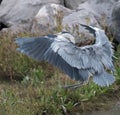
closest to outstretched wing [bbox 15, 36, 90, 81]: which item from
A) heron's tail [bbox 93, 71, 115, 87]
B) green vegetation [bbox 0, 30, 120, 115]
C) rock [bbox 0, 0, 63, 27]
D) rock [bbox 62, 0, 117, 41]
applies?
heron's tail [bbox 93, 71, 115, 87]

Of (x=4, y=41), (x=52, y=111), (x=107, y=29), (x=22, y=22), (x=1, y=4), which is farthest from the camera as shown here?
(x=1, y=4)

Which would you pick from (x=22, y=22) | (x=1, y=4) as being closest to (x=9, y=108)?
(x=22, y=22)

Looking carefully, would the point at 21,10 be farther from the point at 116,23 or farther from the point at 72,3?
the point at 116,23

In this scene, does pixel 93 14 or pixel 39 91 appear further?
pixel 93 14

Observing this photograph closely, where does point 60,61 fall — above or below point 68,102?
above

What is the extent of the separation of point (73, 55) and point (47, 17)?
3.02m

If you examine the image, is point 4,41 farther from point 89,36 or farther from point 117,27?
point 117,27

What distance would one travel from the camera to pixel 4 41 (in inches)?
292

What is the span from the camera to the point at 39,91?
598 centimetres

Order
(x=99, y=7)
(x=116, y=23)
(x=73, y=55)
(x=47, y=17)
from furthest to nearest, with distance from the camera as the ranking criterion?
(x=99, y=7), (x=47, y=17), (x=116, y=23), (x=73, y=55)

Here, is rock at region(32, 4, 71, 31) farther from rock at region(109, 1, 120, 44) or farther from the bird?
the bird

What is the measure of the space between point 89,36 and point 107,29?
1.65 feet

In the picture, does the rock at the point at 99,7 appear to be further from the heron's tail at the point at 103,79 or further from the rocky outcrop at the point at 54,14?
the heron's tail at the point at 103,79

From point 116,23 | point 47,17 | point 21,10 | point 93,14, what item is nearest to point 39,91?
point 116,23
